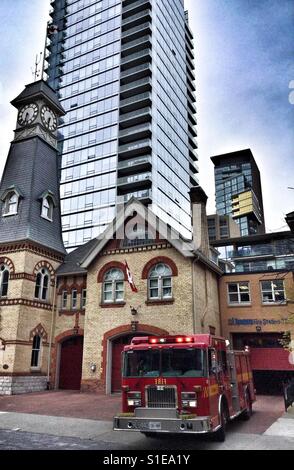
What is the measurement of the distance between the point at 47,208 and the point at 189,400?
67.2 feet

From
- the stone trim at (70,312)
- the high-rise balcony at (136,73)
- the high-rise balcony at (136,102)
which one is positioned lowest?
the stone trim at (70,312)

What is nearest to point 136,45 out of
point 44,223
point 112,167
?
point 112,167

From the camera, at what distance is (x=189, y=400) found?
941cm

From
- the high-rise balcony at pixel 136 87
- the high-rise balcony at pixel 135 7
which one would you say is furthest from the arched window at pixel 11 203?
the high-rise balcony at pixel 135 7

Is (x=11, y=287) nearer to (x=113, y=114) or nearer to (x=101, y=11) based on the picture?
(x=113, y=114)

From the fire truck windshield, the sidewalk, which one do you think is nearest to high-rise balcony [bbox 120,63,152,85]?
the sidewalk

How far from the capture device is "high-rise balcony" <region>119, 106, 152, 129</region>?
6307 cm

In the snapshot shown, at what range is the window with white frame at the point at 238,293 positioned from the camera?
24.4 metres

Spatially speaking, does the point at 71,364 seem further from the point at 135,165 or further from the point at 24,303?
the point at 135,165

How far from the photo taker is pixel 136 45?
6756 cm

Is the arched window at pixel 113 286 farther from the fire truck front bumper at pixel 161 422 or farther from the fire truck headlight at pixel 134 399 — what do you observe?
the fire truck front bumper at pixel 161 422

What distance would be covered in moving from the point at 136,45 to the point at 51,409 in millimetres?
65535

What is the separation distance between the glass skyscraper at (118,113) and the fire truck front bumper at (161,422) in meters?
50.7

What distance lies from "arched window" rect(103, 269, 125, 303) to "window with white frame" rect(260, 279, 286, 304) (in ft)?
28.7
